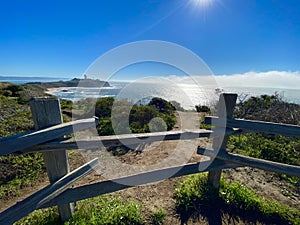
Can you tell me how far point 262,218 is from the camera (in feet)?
9.89

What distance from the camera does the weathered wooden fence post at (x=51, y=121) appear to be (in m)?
1.96

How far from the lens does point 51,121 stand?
2.07m

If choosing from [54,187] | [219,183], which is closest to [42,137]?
[54,187]

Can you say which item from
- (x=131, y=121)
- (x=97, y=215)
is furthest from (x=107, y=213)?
(x=131, y=121)

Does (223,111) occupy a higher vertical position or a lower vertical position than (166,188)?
higher

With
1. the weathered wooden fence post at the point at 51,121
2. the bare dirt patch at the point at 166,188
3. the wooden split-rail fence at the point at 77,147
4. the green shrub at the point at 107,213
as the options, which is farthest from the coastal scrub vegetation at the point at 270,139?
the weathered wooden fence post at the point at 51,121

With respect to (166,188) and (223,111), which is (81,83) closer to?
(166,188)

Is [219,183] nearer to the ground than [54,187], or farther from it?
nearer to the ground

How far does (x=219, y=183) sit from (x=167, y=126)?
4.06 m

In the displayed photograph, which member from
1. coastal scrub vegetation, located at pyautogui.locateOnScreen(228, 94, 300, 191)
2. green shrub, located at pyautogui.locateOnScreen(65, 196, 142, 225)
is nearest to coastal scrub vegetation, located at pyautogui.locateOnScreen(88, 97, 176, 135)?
coastal scrub vegetation, located at pyautogui.locateOnScreen(228, 94, 300, 191)

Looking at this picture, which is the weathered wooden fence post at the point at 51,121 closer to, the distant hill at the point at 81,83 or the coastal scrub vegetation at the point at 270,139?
the distant hill at the point at 81,83

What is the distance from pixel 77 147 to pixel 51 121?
0.44 metres

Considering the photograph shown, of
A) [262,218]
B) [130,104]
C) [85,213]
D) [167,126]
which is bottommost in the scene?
[262,218]

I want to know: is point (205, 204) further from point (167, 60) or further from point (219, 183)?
point (167, 60)
